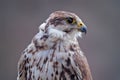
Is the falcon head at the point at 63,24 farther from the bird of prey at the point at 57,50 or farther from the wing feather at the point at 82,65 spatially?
the wing feather at the point at 82,65

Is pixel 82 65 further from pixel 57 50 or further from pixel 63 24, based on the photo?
pixel 63 24

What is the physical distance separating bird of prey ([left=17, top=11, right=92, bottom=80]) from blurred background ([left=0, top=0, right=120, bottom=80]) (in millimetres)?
5149

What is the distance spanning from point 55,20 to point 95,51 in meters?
5.61

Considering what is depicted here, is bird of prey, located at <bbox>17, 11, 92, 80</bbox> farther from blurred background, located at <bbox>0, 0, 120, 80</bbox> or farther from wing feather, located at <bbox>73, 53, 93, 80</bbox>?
blurred background, located at <bbox>0, 0, 120, 80</bbox>

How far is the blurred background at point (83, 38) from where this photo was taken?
10547 millimetres

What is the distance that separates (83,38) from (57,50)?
5.37 meters

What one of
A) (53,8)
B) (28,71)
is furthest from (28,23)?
(28,71)

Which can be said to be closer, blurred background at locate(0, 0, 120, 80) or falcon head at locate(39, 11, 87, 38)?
falcon head at locate(39, 11, 87, 38)

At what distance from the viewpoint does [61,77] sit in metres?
5.03

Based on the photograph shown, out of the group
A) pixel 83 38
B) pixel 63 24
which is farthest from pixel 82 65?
pixel 83 38

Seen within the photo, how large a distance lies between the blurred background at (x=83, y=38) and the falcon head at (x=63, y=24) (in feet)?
17.0

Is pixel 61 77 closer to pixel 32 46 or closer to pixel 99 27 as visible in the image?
pixel 32 46

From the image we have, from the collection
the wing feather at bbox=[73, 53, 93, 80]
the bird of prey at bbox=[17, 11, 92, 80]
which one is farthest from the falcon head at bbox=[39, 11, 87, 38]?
the wing feather at bbox=[73, 53, 93, 80]

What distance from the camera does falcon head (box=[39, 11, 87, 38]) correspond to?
4.98 meters
